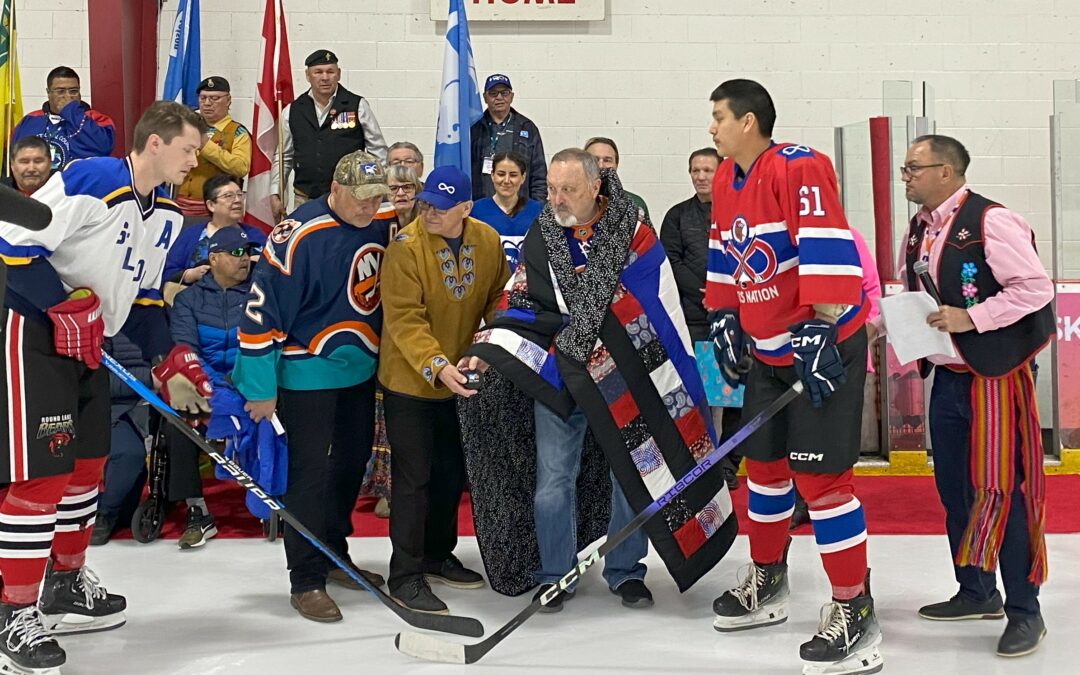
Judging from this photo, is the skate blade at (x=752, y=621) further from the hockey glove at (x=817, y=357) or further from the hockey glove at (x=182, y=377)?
the hockey glove at (x=182, y=377)

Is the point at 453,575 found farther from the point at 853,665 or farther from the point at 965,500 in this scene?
the point at 965,500

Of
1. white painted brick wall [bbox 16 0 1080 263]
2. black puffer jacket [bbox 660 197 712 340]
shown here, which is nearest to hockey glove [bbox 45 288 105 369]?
black puffer jacket [bbox 660 197 712 340]

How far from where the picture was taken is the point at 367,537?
15.2 ft

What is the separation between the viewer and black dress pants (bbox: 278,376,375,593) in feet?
11.8

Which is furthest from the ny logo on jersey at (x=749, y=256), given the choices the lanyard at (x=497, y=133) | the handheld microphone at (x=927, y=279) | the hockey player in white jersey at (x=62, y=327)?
the lanyard at (x=497, y=133)

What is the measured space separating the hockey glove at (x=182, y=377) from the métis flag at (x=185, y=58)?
10.9 feet

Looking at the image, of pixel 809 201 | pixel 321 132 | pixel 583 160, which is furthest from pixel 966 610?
pixel 321 132

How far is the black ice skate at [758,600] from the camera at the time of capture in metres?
3.51

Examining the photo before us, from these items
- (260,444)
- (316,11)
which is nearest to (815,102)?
(316,11)

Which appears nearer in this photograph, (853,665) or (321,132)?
(853,665)

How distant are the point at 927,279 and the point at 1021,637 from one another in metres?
1.02

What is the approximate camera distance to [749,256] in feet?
10.6

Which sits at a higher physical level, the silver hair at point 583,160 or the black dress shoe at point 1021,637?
the silver hair at point 583,160

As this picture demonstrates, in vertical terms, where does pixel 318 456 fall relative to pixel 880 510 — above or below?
above
